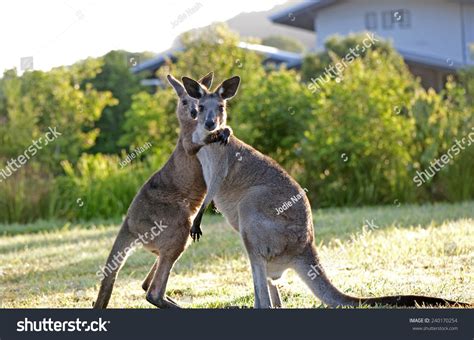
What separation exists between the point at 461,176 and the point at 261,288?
7280 millimetres

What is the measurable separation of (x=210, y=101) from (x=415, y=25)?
661 inches

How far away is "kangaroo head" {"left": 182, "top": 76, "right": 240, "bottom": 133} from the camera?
4.85 m

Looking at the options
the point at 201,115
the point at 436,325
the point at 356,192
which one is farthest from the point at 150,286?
the point at 356,192

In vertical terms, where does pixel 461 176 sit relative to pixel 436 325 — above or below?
below

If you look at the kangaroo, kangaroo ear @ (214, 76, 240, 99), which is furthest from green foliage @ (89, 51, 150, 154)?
kangaroo ear @ (214, 76, 240, 99)

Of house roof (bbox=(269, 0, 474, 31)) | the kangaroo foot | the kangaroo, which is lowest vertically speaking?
house roof (bbox=(269, 0, 474, 31))

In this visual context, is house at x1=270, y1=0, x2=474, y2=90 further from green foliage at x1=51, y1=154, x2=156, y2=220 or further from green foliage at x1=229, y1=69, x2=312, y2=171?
green foliage at x1=51, y1=154, x2=156, y2=220

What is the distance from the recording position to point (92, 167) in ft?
40.1

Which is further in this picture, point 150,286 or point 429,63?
point 429,63

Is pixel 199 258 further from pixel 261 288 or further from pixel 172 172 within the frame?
pixel 261 288

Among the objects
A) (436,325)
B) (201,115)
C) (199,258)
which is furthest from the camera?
(199,258)

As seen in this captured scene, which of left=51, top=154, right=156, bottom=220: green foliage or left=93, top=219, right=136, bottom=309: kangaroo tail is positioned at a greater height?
left=93, top=219, right=136, bottom=309: kangaroo tail

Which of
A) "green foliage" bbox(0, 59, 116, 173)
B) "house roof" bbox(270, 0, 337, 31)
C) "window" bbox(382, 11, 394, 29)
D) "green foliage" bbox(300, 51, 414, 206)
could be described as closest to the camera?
"green foliage" bbox(300, 51, 414, 206)

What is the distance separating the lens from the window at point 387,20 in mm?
20911
